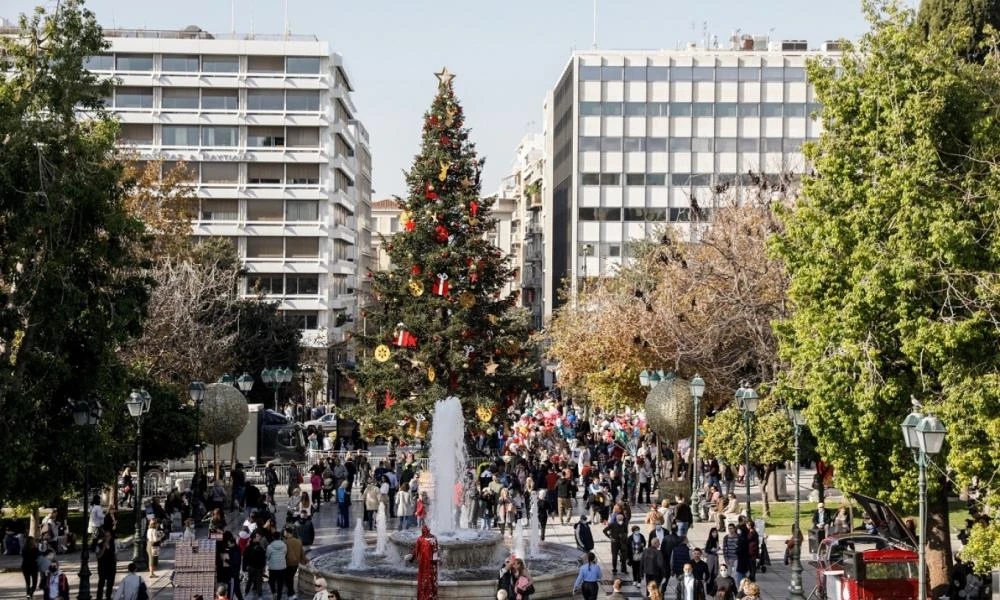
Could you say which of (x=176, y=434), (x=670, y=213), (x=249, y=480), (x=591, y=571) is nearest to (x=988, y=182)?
(x=591, y=571)

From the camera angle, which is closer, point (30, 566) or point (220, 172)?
point (30, 566)

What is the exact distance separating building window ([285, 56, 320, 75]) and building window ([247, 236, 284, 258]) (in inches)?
383

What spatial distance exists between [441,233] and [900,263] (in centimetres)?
2810

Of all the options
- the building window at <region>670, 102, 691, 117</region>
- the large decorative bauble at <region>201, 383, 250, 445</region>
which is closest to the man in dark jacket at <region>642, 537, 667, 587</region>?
the large decorative bauble at <region>201, 383, 250, 445</region>

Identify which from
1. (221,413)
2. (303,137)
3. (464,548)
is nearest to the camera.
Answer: (464,548)

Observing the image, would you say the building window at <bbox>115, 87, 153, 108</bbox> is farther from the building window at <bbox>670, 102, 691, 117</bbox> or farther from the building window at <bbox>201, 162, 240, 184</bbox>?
the building window at <bbox>670, 102, 691, 117</bbox>

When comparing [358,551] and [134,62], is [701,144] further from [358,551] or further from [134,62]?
[358,551]

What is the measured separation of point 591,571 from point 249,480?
78.8 ft

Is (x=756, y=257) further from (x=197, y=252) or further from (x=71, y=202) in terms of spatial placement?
(x=197, y=252)

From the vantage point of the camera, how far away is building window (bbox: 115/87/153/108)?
73.8m

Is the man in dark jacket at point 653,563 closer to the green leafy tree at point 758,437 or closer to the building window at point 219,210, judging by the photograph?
the green leafy tree at point 758,437

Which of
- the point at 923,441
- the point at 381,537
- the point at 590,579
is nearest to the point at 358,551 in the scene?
the point at 381,537

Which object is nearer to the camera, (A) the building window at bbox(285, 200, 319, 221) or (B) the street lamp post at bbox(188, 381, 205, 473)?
(B) the street lamp post at bbox(188, 381, 205, 473)

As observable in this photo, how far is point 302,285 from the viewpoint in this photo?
76.2 meters
